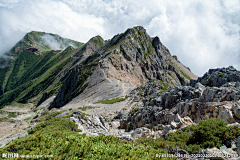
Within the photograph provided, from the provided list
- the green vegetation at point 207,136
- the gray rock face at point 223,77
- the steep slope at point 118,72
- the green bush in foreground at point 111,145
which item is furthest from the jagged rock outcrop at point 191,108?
the steep slope at point 118,72

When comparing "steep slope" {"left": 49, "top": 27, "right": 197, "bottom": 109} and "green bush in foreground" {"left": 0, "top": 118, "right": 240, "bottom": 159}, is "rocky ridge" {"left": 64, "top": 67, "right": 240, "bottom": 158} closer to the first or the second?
"green bush in foreground" {"left": 0, "top": 118, "right": 240, "bottom": 159}

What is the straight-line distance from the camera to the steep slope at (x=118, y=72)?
71794 millimetres

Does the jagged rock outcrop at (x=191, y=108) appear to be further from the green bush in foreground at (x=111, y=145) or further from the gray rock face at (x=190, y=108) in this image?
the green bush in foreground at (x=111, y=145)

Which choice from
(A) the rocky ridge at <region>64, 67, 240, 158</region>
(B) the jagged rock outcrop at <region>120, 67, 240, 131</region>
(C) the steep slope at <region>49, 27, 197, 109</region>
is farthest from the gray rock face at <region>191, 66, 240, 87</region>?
(C) the steep slope at <region>49, 27, 197, 109</region>

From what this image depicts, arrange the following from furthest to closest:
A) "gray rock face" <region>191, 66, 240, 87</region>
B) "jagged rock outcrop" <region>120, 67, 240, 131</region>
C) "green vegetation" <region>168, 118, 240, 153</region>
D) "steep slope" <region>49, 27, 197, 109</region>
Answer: "steep slope" <region>49, 27, 197, 109</region> < "gray rock face" <region>191, 66, 240, 87</region> < "jagged rock outcrop" <region>120, 67, 240, 131</region> < "green vegetation" <region>168, 118, 240, 153</region>

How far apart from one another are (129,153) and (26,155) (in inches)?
276

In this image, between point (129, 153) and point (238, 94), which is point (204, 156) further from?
point (238, 94)

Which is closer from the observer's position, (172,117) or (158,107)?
(172,117)

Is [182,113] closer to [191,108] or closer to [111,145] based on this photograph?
[191,108]

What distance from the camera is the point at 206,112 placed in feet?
61.8

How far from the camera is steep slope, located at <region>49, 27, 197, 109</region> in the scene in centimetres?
7179

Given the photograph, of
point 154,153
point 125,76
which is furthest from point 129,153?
point 125,76

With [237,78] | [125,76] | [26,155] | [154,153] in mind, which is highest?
[125,76]

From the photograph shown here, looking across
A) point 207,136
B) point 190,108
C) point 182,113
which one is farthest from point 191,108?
point 207,136
